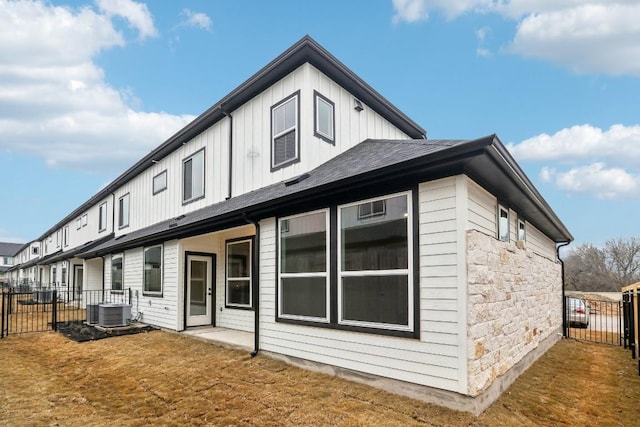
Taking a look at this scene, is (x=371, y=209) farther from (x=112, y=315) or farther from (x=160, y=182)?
(x=160, y=182)

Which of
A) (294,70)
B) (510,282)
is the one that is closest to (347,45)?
(294,70)

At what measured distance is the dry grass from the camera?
166 inches

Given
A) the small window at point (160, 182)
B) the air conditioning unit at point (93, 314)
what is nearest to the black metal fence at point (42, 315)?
the air conditioning unit at point (93, 314)

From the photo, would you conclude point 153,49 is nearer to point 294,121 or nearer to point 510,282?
point 294,121

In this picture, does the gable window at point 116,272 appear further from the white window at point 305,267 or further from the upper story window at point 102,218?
the white window at point 305,267

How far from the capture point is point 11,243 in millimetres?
74188

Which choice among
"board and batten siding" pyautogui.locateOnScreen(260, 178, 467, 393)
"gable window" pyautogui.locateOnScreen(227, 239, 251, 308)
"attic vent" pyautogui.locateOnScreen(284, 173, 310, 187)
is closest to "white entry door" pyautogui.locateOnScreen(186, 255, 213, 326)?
"gable window" pyautogui.locateOnScreen(227, 239, 251, 308)

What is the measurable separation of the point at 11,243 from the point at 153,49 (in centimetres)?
8014

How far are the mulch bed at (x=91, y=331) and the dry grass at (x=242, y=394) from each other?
1.52 meters

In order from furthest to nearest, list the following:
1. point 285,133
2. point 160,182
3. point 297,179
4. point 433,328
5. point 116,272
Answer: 1. point 116,272
2. point 160,182
3. point 285,133
4. point 297,179
5. point 433,328

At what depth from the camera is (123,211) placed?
55.2 ft

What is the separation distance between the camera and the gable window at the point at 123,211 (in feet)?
53.8

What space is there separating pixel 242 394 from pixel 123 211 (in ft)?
46.9

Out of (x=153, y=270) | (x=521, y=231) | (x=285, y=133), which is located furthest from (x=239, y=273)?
(x=521, y=231)
